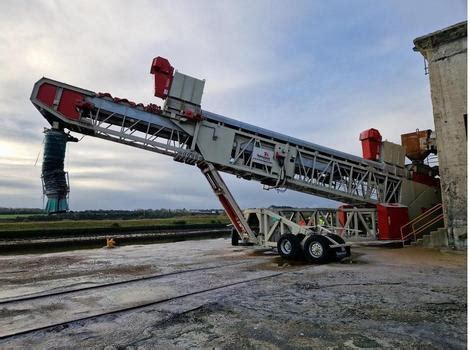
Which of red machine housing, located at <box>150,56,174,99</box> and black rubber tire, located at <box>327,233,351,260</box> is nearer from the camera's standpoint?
black rubber tire, located at <box>327,233,351,260</box>

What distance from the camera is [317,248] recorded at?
10164 millimetres

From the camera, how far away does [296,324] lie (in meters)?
4.29

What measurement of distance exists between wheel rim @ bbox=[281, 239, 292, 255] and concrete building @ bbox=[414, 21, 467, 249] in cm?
683

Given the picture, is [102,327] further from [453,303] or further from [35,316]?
[453,303]

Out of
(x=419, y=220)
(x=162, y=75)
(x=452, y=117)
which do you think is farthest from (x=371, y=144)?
(x=162, y=75)

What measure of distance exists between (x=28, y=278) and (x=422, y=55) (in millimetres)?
16626

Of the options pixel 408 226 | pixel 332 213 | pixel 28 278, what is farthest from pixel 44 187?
pixel 408 226

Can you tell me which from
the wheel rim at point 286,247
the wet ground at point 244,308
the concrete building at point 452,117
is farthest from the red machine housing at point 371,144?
the wet ground at point 244,308

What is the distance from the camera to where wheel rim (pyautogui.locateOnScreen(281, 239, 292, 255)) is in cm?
1101

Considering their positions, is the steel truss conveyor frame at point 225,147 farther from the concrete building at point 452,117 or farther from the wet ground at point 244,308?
the wet ground at point 244,308

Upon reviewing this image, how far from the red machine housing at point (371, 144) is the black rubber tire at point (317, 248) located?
769cm

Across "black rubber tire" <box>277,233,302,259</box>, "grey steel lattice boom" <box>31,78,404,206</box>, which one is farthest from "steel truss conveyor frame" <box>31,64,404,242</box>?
"black rubber tire" <box>277,233,302,259</box>

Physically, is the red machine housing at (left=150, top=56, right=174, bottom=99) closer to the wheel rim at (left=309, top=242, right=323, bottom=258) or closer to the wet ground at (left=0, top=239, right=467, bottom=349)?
the wet ground at (left=0, top=239, right=467, bottom=349)

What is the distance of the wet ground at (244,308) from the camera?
3834 mm
